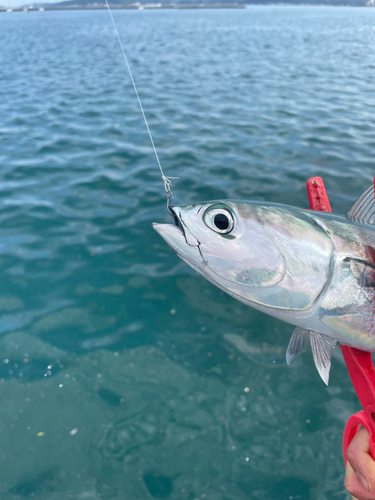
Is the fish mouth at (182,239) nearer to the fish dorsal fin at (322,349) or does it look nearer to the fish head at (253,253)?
the fish head at (253,253)

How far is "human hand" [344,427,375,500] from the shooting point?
2.15 metres

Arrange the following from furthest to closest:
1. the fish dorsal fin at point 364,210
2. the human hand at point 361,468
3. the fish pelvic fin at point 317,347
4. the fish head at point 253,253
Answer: the fish dorsal fin at point 364,210
the fish pelvic fin at point 317,347
the fish head at point 253,253
the human hand at point 361,468

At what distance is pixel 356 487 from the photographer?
224 cm

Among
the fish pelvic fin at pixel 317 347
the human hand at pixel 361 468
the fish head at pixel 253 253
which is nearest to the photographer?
the human hand at pixel 361 468

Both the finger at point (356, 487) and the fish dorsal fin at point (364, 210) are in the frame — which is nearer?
the finger at point (356, 487)

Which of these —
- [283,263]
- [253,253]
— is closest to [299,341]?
[283,263]

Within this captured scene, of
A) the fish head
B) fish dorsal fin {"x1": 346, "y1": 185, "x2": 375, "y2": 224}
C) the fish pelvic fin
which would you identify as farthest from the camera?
fish dorsal fin {"x1": 346, "y1": 185, "x2": 375, "y2": 224}

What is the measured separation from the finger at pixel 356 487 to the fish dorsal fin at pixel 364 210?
176cm

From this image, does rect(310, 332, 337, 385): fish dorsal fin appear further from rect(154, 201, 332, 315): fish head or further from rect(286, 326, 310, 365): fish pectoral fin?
rect(154, 201, 332, 315): fish head

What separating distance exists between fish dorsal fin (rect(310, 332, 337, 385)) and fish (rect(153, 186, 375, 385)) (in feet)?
0.31

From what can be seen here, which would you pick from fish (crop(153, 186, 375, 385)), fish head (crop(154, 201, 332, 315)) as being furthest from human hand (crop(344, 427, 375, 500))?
fish head (crop(154, 201, 332, 315))

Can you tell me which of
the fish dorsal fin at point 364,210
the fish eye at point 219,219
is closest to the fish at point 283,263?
the fish eye at point 219,219

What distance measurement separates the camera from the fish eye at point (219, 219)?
2303mm

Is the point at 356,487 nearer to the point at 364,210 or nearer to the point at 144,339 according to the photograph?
the point at 364,210
